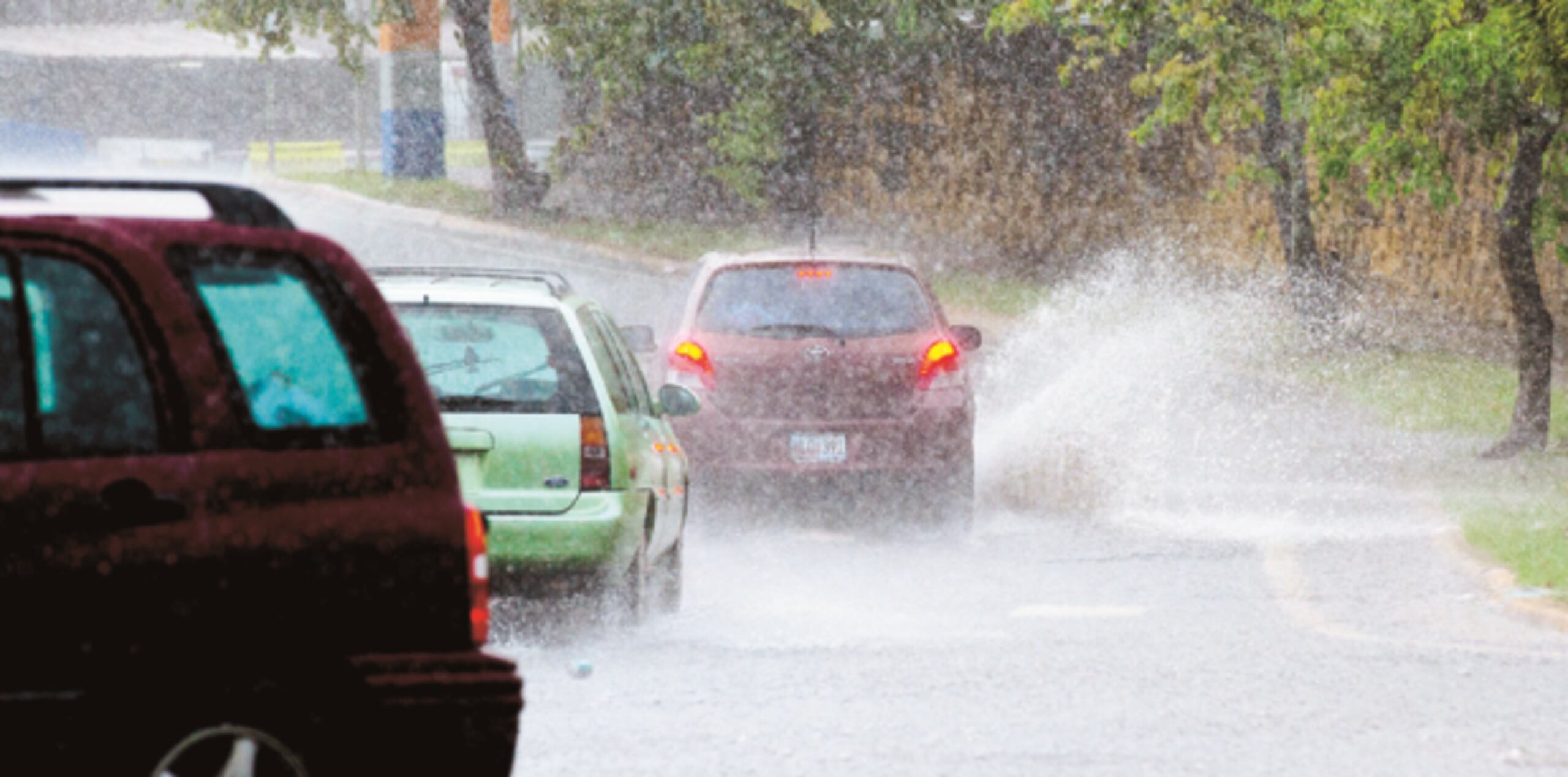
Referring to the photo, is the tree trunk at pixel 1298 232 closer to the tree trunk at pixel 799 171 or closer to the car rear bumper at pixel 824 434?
the tree trunk at pixel 799 171

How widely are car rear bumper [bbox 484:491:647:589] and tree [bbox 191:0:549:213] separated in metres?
26.9

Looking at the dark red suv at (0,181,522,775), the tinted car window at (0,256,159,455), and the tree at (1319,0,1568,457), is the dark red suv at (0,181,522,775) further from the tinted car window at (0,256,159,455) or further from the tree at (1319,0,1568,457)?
the tree at (1319,0,1568,457)

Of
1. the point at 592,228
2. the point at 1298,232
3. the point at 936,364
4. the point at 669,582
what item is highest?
the point at 592,228

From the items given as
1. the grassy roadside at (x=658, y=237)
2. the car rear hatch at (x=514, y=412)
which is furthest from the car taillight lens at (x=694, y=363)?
the grassy roadside at (x=658, y=237)

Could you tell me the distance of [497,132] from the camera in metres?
36.7

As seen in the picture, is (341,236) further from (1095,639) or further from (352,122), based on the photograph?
(352,122)

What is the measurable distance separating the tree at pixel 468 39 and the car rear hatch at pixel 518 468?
26.8 metres

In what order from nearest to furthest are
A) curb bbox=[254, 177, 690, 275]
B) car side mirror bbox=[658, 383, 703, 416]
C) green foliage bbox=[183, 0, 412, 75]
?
car side mirror bbox=[658, 383, 703, 416] → curb bbox=[254, 177, 690, 275] → green foliage bbox=[183, 0, 412, 75]

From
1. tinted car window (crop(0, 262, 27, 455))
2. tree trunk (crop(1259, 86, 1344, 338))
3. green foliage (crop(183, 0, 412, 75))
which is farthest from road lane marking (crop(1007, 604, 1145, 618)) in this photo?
green foliage (crop(183, 0, 412, 75))

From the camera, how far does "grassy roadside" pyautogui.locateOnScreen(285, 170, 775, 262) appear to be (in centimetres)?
3269

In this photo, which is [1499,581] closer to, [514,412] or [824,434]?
[824,434]

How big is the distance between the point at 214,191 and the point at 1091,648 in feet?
18.1

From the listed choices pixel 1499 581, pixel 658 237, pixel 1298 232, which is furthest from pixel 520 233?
pixel 1499 581

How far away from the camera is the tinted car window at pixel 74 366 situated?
488cm
